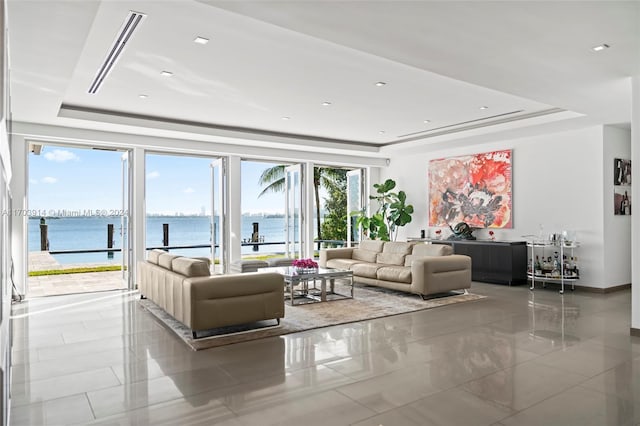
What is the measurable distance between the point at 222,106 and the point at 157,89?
3.77ft

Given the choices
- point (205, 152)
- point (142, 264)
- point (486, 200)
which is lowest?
point (142, 264)

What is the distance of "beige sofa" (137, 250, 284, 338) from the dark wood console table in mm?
5000

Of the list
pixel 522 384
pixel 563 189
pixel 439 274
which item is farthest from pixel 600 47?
pixel 563 189

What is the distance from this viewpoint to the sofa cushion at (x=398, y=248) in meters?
8.14

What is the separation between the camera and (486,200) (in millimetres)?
9359

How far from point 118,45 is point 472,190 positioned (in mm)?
7381

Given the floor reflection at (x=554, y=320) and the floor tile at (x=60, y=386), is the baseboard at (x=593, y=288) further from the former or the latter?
the floor tile at (x=60, y=386)

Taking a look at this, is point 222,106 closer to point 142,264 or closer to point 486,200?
point 142,264

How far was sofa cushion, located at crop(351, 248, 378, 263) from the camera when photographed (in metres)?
8.72

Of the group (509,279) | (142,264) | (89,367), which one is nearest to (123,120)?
(142,264)

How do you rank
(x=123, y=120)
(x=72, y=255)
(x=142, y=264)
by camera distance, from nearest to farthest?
(x=142, y=264), (x=123, y=120), (x=72, y=255)

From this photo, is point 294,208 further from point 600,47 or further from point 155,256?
point 600,47

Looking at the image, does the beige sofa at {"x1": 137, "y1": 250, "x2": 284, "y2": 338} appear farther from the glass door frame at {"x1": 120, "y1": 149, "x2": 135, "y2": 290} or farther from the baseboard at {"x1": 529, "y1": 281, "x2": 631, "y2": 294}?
the baseboard at {"x1": 529, "y1": 281, "x2": 631, "y2": 294}

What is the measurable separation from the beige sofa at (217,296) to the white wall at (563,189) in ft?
18.7
